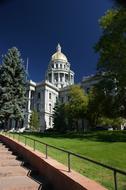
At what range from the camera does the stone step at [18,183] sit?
26.9 feet

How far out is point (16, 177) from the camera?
31.6ft

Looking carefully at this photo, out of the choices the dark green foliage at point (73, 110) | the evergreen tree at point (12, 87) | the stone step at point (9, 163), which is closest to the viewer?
the stone step at point (9, 163)

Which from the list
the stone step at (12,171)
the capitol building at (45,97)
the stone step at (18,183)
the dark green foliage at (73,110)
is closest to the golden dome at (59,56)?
the capitol building at (45,97)

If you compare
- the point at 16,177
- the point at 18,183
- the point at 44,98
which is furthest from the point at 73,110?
the point at 18,183

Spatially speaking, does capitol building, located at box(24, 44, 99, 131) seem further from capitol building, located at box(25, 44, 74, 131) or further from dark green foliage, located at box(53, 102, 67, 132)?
dark green foliage, located at box(53, 102, 67, 132)

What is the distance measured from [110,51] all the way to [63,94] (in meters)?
73.7

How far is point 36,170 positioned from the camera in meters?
10.8

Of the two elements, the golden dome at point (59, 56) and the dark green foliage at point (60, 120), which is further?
the golden dome at point (59, 56)

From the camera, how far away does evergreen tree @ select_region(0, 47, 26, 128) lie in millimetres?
38688

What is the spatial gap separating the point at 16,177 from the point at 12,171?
870 millimetres

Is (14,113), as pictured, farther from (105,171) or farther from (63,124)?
(105,171)

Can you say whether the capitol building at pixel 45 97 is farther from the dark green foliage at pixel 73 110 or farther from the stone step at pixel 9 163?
the stone step at pixel 9 163

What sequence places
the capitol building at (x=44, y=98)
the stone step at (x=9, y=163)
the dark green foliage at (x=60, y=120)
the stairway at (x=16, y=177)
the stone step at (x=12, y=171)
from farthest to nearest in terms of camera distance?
the capitol building at (x=44, y=98) → the dark green foliage at (x=60, y=120) → the stone step at (x=9, y=163) → the stone step at (x=12, y=171) → the stairway at (x=16, y=177)

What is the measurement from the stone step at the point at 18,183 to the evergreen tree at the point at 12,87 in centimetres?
2951
